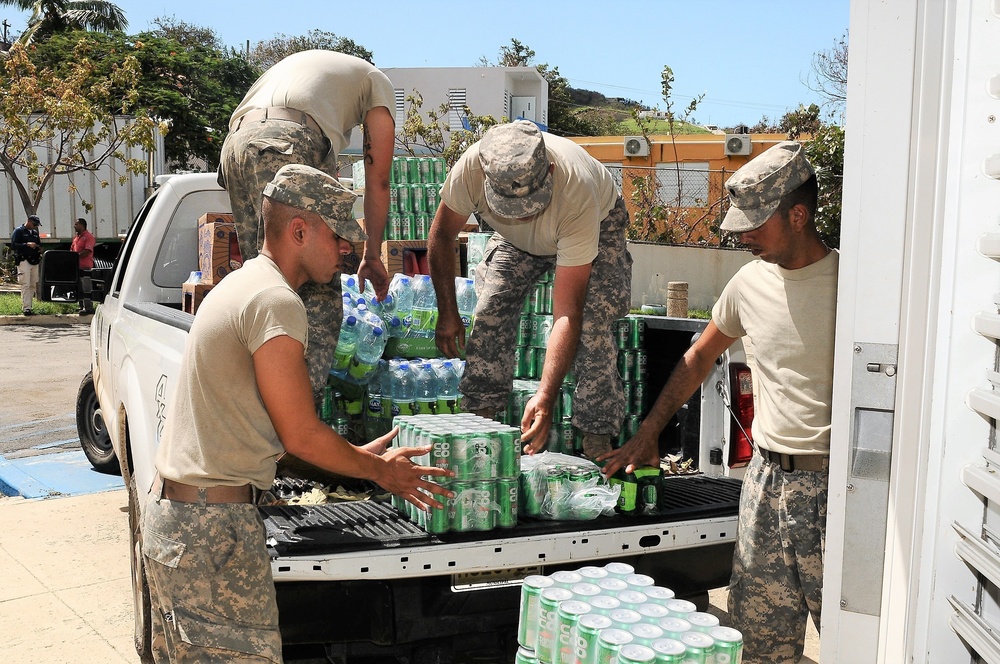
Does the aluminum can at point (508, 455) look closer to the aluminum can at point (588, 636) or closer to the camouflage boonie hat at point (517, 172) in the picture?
the aluminum can at point (588, 636)

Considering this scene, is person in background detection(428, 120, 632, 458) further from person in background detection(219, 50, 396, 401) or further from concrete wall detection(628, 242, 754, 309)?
concrete wall detection(628, 242, 754, 309)

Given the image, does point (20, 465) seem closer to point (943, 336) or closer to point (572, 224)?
point (572, 224)

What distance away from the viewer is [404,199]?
20.5 ft

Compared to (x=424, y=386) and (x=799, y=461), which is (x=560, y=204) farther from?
(x=799, y=461)

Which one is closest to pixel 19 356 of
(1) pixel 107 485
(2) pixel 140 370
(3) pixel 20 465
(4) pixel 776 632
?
(3) pixel 20 465

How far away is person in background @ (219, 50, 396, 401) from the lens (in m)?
3.83

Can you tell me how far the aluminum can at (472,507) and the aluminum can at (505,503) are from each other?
0.12 feet

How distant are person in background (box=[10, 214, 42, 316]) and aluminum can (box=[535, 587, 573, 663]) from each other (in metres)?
18.7

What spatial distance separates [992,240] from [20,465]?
8.27 metres

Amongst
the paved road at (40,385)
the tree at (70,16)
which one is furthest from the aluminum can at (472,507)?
the tree at (70,16)

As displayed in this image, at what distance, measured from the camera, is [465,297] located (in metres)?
5.32

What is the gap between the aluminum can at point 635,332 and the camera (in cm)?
452

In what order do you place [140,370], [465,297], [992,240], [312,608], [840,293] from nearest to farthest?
1. [992,240]
2. [840,293]
3. [312,608]
4. [140,370]
5. [465,297]

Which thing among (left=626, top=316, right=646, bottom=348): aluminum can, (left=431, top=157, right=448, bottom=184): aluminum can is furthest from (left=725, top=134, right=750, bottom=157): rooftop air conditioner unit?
(left=626, top=316, right=646, bottom=348): aluminum can
